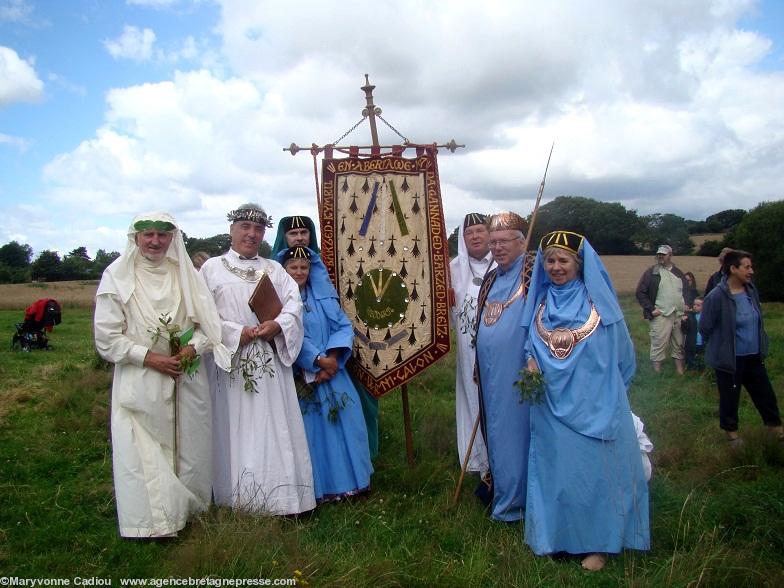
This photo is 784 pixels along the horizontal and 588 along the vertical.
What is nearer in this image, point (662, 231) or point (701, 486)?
point (701, 486)

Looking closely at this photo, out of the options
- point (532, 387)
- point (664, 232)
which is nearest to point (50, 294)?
point (664, 232)

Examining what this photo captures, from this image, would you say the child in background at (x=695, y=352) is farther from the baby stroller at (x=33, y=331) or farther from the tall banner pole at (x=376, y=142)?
the baby stroller at (x=33, y=331)

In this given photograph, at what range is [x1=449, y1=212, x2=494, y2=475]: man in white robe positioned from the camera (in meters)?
4.97

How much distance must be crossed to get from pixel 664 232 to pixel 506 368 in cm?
2344

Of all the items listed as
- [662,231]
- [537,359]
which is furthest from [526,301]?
[662,231]

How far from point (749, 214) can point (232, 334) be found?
22.6m

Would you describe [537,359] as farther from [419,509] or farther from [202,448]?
[202,448]

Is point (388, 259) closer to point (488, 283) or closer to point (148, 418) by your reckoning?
point (488, 283)

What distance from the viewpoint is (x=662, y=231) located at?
82.4ft

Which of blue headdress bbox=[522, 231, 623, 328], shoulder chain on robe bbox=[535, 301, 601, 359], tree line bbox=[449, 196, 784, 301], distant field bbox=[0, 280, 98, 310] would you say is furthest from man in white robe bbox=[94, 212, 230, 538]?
distant field bbox=[0, 280, 98, 310]

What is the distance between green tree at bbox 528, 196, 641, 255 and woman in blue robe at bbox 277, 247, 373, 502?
21056 millimetres

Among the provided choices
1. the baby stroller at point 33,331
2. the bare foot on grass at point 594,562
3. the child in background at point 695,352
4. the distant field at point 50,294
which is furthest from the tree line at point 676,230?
the distant field at point 50,294

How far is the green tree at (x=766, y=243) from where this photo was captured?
2091 cm

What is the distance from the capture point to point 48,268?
1597 inches
